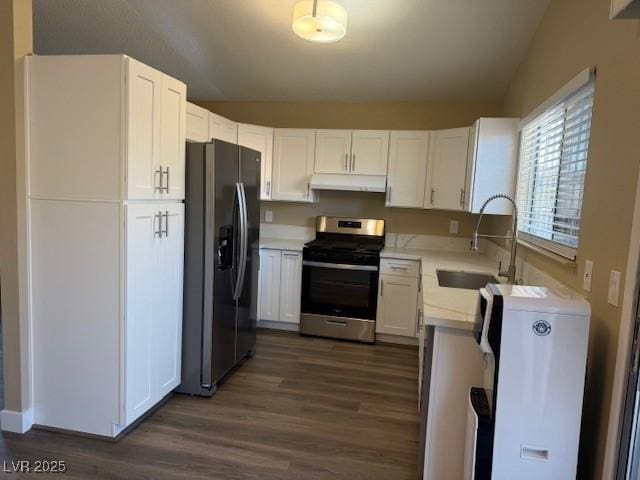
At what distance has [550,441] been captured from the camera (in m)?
1.42

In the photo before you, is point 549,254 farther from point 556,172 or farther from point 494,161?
point 494,161

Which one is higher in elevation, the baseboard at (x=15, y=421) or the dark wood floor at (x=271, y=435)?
the baseboard at (x=15, y=421)

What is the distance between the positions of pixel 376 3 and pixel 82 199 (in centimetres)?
232

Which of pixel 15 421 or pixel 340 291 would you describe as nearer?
pixel 15 421

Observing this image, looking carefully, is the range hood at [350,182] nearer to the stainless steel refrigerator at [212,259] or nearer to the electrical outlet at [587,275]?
the stainless steel refrigerator at [212,259]

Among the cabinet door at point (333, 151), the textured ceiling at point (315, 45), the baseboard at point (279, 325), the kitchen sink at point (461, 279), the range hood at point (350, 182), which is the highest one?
the textured ceiling at point (315, 45)

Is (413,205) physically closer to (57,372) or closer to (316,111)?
(316,111)

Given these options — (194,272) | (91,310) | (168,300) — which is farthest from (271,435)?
(91,310)

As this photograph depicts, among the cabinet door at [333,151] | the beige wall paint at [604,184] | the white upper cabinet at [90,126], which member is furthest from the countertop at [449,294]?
the white upper cabinet at [90,126]

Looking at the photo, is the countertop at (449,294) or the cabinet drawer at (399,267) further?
the cabinet drawer at (399,267)

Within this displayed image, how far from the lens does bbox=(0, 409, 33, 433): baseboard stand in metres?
2.32

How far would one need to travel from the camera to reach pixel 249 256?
333 centimetres

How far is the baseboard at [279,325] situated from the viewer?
4.27 metres

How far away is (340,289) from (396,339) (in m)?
0.73
